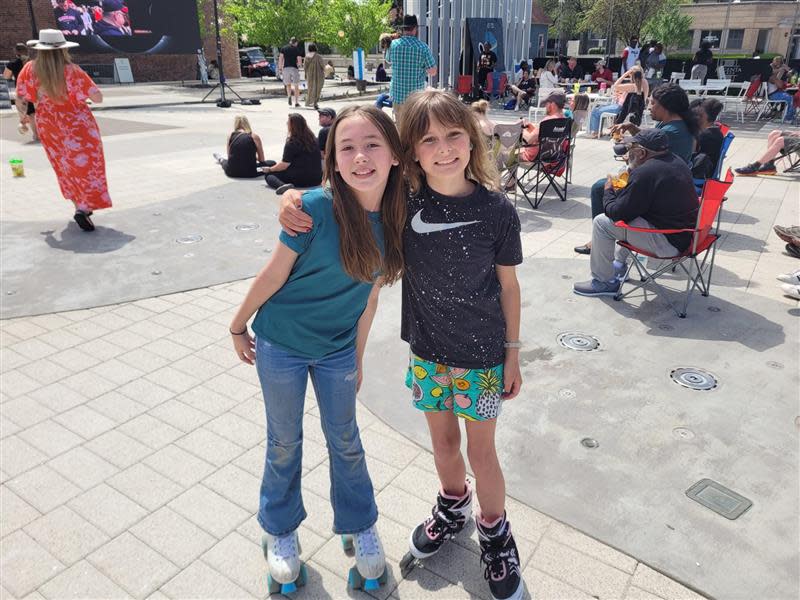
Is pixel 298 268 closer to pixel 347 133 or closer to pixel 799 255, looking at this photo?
pixel 347 133

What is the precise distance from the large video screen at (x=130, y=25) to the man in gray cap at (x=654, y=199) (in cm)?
3113

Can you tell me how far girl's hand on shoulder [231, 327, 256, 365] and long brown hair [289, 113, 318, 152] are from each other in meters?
6.81

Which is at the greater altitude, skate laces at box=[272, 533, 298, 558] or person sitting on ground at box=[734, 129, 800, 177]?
person sitting on ground at box=[734, 129, 800, 177]

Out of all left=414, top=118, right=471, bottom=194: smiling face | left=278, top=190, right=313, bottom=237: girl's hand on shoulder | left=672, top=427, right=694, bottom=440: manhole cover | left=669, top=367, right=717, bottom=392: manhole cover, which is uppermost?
left=414, top=118, right=471, bottom=194: smiling face

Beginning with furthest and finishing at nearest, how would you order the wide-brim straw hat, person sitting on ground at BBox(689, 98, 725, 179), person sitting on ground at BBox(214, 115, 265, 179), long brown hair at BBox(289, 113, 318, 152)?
person sitting on ground at BBox(214, 115, 265, 179) → long brown hair at BBox(289, 113, 318, 152) → person sitting on ground at BBox(689, 98, 725, 179) → the wide-brim straw hat

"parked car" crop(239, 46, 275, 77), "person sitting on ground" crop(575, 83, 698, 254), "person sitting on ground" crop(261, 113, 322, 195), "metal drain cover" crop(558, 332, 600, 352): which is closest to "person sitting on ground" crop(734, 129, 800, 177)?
"person sitting on ground" crop(575, 83, 698, 254)

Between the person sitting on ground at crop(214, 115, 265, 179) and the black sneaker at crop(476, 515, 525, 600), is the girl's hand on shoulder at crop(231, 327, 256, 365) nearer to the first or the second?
the black sneaker at crop(476, 515, 525, 600)

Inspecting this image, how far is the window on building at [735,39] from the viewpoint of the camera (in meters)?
53.1

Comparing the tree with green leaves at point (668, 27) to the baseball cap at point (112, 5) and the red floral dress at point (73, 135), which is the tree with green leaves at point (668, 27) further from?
the red floral dress at point (73, 135)

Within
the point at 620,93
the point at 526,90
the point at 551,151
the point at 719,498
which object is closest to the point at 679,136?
the point at 551,151

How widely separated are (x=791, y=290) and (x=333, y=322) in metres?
4.65

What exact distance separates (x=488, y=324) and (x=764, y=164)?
9875mm

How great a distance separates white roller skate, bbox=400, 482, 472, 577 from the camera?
101 inches

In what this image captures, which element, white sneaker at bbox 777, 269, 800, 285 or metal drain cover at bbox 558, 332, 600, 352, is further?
white sneaker at bbox 777, 269, 800, 285
